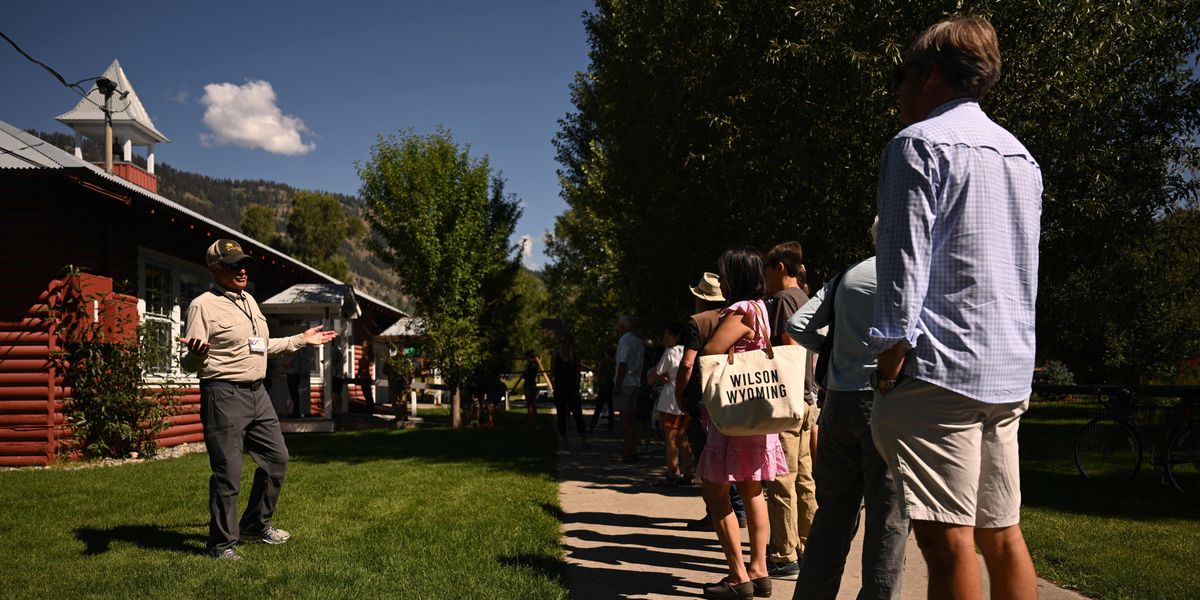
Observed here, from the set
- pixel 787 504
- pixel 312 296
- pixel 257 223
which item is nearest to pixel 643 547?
pixel 787 504

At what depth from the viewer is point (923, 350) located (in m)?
2.32

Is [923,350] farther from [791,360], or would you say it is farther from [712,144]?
[712,144]

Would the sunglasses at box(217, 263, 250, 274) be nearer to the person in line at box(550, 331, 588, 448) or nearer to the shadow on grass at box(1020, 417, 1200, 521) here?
the shadow on grass at box(1020, 417, 1200, 521)

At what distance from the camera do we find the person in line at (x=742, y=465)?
4.33 meters

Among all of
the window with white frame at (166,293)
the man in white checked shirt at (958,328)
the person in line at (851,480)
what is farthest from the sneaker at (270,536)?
the window with white frame at (166,293)

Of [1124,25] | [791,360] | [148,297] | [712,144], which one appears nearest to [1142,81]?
[1124,25]

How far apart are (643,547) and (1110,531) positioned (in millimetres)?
3936

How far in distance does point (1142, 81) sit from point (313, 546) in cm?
1045

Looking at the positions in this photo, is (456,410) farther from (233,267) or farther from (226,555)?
(226,555)

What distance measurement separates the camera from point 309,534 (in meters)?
6.11

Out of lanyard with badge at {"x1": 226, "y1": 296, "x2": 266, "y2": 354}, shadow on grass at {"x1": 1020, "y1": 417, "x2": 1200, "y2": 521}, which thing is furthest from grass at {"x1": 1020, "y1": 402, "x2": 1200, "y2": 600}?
lanyard with badge at {"x1": 226, "y1": 296, "x2": 266, "y2": 354}

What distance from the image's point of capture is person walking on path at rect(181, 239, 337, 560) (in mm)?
5332

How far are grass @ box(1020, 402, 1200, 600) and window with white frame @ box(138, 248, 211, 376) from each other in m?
12.2

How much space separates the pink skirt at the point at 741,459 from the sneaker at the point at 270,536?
3.25 m
